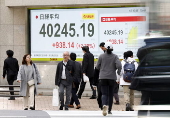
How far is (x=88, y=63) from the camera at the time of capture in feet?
44.3

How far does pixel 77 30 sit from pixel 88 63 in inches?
108

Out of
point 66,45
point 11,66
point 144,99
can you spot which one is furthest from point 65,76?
point 144,99

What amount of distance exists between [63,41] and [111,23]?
6.12 ft

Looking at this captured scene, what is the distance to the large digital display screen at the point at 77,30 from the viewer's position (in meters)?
15.6

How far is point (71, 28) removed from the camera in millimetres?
16016

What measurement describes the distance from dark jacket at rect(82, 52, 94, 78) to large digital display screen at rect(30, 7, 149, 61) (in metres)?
2.27

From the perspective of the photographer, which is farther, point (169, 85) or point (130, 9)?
point (130, 9)

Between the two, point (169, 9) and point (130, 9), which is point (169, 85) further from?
point (130, 9)

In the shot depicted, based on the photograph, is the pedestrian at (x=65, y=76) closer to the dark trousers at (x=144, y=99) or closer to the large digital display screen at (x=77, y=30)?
the large digital display screen at (x=77, y=30)

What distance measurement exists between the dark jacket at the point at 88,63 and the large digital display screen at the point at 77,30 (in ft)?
7.45

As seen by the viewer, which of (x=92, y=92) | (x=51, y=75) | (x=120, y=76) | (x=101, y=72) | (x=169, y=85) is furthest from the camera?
(x=51, y=75)

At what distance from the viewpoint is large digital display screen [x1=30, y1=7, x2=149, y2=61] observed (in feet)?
51.3

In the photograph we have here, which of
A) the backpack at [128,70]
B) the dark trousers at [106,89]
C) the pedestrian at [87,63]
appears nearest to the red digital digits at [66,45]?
the pedestrian at [87,63]

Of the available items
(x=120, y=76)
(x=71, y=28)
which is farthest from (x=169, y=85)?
(x=71, y=28)
